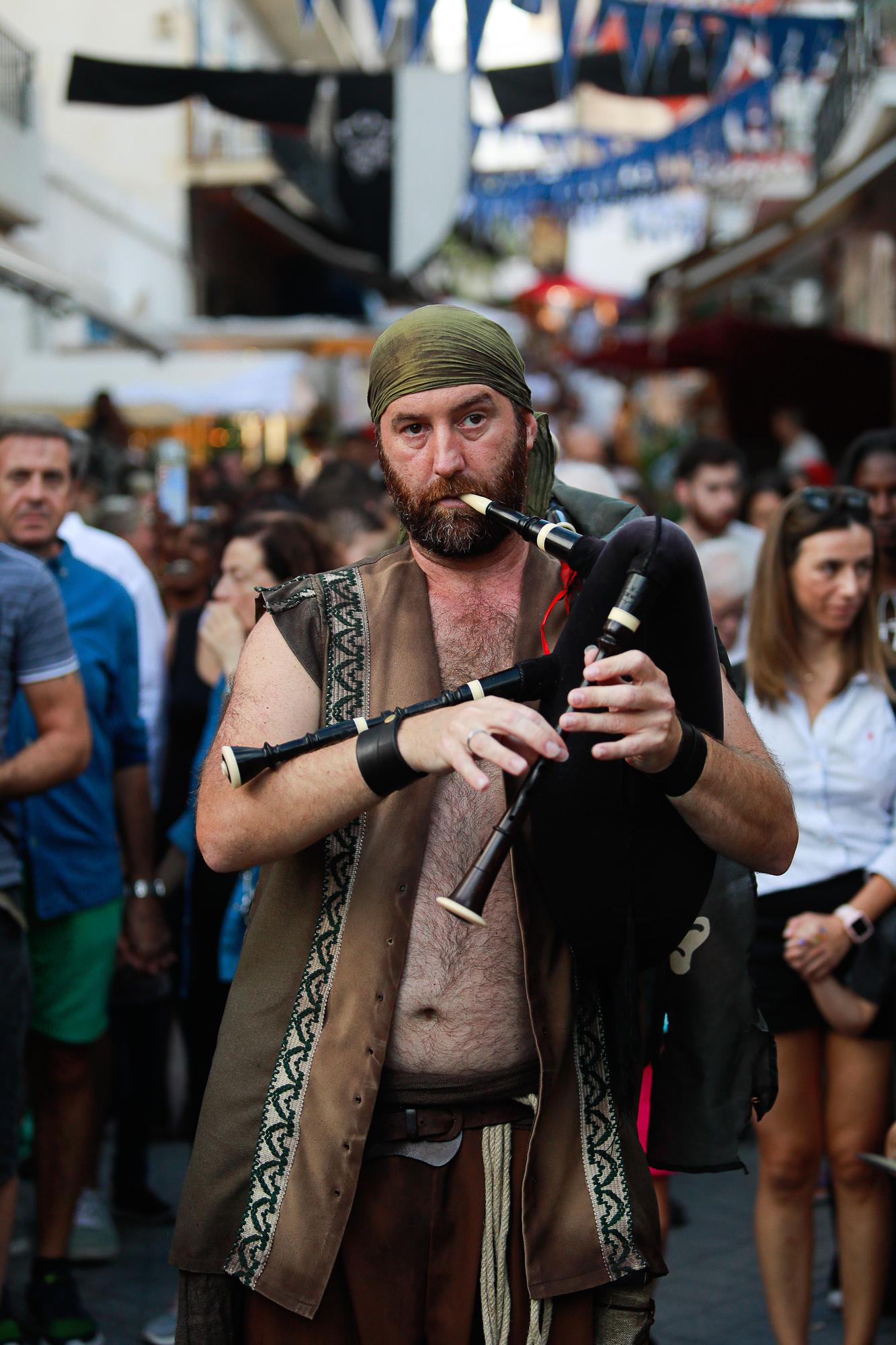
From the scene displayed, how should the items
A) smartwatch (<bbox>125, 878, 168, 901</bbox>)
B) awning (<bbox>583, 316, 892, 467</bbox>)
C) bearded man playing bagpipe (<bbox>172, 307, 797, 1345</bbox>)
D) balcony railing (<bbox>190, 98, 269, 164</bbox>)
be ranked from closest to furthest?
bearded man playing bagpipe (<bbox>172, 307, 797, 1345</bbox>), smartwatch (<bbox>125, 878, 168, 901</bbox>), awning (<bbox>583, 316, 892, 467</bbox>), balcony railing (<bbox>190, 98, 269, 164</bbox>)

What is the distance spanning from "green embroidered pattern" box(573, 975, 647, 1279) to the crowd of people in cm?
132

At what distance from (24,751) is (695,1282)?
2604 millimetres

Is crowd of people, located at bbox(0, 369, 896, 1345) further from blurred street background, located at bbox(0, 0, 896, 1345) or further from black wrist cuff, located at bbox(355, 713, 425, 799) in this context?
black wrist cuff, located at bbox(355, 713, 425, 799)

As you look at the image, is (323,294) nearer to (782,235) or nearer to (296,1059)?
(782,235)

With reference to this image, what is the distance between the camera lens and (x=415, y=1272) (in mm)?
2383

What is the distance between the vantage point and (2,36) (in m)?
13.1

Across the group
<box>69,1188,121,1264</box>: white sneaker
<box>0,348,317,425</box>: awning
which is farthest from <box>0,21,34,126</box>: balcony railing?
<box>69,1188,121,1264</box>: white sneaker

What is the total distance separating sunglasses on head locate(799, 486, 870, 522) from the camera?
404 centimetres

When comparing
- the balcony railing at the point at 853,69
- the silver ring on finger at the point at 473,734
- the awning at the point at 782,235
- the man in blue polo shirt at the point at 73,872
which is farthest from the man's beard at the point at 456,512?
the awning at the point at 782,235

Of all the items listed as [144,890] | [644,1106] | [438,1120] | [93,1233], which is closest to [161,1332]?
[93,1233]

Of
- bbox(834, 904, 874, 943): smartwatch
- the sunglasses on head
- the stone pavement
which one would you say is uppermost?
the sunglasses on head

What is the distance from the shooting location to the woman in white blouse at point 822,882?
3.74 metres

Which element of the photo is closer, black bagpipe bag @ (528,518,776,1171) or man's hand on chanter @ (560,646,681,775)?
man's hand on chanter @ (560,646,681,775)

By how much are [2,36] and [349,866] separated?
12835 millimetres
